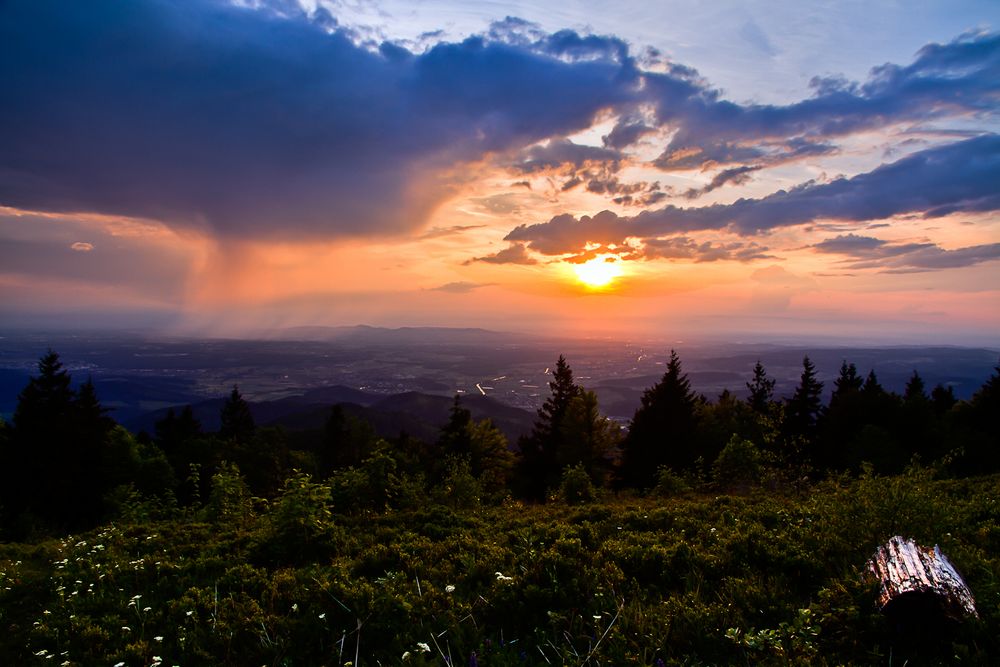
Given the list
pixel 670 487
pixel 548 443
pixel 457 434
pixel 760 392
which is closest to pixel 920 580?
pixel 670 487

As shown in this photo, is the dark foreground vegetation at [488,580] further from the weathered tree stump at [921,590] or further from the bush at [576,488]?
the bush at [576,488]

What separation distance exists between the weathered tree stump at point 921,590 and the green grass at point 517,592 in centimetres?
15

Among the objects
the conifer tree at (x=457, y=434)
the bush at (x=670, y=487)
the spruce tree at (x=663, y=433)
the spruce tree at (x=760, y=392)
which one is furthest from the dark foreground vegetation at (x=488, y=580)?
the spruce tree at (x=760, y=392)

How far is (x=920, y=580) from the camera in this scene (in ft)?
15.0

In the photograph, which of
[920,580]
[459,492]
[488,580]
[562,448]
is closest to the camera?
[920,580]

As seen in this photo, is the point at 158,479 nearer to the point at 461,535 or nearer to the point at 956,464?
the point at 461,535

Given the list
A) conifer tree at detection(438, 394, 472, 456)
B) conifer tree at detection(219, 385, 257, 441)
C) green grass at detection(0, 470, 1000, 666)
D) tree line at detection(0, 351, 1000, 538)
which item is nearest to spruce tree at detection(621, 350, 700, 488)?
tree line at detection(0, 351, 1000, 538)

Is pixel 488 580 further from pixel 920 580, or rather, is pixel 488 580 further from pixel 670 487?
pixel 670 487

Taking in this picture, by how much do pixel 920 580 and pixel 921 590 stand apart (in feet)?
0.46

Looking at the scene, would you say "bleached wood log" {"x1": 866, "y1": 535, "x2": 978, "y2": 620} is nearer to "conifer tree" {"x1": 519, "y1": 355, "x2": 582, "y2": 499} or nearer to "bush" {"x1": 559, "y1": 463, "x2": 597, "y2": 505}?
"bush" {"x1": 559, "y1": 463, "x2": 597, "y2": 505}

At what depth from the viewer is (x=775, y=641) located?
14.2ft

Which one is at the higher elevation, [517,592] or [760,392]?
[517,592]

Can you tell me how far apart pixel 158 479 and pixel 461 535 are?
3862 cm

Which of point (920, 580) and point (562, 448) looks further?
point (562, 448)
